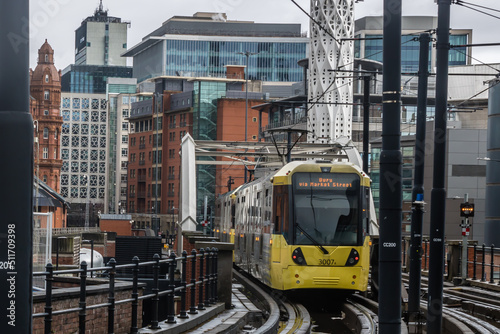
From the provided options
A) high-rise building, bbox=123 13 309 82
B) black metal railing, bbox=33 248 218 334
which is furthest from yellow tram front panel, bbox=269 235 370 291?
high-rise building, bbox=123 13 309 82

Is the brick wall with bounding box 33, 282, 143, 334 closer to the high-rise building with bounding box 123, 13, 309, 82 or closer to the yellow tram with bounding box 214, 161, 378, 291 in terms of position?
the yellow tram with bounding box 214, 161, 378, 291

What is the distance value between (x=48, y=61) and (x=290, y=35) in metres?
52.0

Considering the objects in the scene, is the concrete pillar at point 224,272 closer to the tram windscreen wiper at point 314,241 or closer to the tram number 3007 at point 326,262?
the tram windscreen wiper at point 314,241

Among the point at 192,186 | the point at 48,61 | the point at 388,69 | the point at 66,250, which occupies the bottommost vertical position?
the point at 66,250

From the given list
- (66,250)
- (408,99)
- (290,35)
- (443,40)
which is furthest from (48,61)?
(443,40)

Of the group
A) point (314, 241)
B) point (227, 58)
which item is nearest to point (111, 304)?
point (314, 241)

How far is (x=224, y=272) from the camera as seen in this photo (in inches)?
700

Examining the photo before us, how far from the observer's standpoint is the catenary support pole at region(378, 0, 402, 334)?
353 inches

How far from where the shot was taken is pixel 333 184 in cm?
2058

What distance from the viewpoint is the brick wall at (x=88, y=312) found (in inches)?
523

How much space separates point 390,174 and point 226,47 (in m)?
162

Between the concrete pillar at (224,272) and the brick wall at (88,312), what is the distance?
187 cm

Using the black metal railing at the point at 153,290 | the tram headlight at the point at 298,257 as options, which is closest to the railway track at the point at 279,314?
the tram headlight at the point at 298,257

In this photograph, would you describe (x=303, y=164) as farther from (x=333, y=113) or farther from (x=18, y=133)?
(x=333, y=113)
